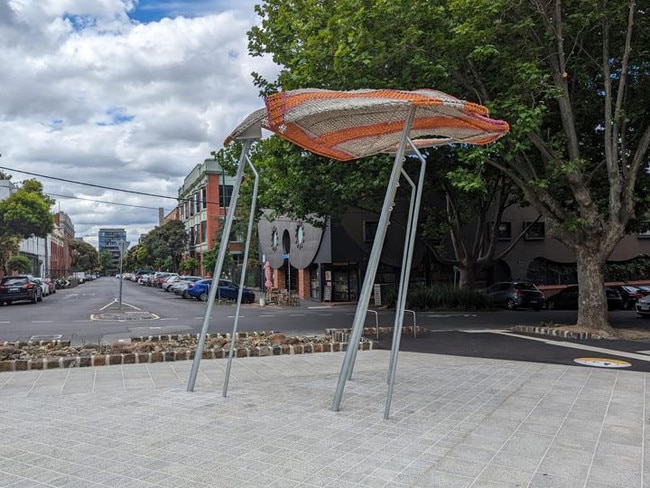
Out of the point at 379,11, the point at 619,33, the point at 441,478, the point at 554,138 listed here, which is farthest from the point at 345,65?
the point at 441,478

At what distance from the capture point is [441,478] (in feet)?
13.6

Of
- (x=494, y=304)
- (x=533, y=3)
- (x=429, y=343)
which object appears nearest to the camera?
(x=429, y=343)

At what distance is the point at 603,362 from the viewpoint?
977 centimetres

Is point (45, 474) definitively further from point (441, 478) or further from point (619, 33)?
point (619, 33)

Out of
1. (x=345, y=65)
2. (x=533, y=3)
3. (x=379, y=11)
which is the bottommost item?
(x=345, y=65)

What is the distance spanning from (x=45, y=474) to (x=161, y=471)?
2.87 feet

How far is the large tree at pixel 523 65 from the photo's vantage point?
12.6 m

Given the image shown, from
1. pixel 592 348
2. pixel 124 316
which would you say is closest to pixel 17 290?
pixel 124 316

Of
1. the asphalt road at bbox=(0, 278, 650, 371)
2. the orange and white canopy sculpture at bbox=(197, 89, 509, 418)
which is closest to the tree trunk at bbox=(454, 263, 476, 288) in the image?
the asphalt road at bbox=(0, 278, 650, 371)

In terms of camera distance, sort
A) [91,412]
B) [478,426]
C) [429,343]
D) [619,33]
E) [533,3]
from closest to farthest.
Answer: [478,426], [91,412], [429,343], [533,3], [619,33]

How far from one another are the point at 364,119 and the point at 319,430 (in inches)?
136

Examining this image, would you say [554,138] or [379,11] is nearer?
[379,11]

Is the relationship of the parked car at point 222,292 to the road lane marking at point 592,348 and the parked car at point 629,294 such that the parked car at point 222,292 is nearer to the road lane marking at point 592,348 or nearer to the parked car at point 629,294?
the parked car at point 629,294

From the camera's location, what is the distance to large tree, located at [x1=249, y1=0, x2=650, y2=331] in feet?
41.5
